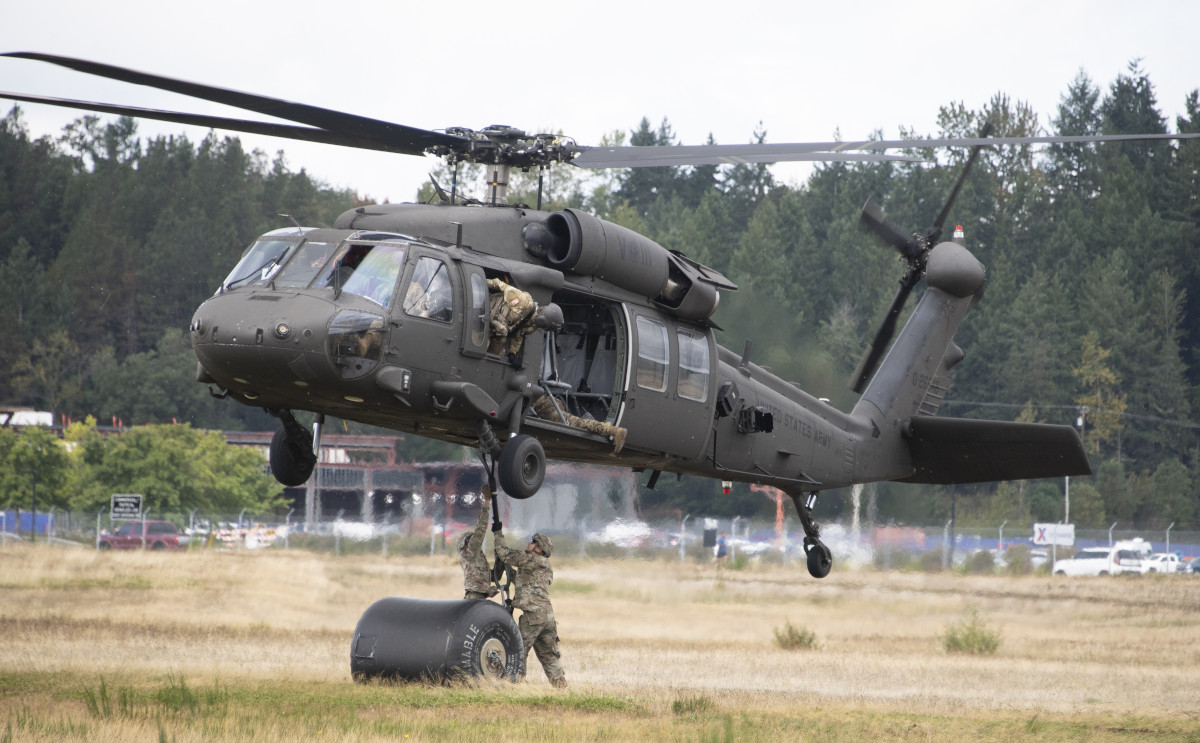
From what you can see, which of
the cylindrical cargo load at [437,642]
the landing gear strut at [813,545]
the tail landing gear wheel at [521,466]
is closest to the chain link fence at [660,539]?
the landing gear strut at [813,545]

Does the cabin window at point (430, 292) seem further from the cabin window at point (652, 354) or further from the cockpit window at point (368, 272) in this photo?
the cabin window at point (652, 354)

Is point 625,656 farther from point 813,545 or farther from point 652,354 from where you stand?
point 652,354

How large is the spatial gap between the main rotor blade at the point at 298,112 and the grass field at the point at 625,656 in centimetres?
496

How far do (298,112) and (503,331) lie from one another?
2611mm

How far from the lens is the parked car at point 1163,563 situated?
4162cm

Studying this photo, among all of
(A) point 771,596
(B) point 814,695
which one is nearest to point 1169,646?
(A) point 771,596

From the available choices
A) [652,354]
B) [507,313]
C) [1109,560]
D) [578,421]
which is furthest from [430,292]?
[1109,560]

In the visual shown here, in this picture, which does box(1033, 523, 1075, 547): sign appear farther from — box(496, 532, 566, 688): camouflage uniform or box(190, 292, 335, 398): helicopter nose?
box(190, 292, 335, 398): helicopter nose

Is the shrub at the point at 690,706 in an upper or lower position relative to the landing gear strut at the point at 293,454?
lower

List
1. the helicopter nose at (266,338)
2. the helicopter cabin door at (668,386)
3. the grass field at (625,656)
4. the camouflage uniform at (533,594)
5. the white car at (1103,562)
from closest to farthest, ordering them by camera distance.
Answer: the helicopter nose at (266,338) < the grass field at (625,656) < the helicopter cabin door at (668,386) < the camouflage uniform at (533,594) < the white car at (1103,562)

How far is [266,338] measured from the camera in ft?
35.1

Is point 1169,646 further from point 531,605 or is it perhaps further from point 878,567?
point 531,605

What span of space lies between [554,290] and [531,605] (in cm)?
337

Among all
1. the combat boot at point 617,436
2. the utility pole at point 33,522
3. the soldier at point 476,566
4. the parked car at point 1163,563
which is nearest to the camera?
the combat boot at point 617,436
